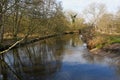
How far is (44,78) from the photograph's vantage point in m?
14.7

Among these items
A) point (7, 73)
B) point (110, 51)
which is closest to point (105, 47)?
point (110, 51)

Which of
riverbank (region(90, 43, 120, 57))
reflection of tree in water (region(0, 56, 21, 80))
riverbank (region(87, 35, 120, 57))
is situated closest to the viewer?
reflection of tree in water (region(0, 56, 21, 80))

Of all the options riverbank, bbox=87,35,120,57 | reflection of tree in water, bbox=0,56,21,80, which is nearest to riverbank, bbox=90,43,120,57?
riverbank, bbox=87,35,120,57

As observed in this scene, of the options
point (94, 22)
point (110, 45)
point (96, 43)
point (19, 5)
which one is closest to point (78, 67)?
point (19, 5)

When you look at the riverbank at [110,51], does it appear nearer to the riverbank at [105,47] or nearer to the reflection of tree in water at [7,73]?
the riverbank at [105,47]

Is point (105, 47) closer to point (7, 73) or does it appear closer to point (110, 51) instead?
point (110, 51)

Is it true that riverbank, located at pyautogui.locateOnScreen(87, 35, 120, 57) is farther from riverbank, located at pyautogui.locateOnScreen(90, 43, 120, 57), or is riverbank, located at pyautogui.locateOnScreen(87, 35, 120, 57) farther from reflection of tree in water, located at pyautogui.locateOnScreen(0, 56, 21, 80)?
reflection of tree in water, located at pyautogui.locateOnScreen(0, 56, 21, 80)

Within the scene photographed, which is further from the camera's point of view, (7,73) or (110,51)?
(110,51)

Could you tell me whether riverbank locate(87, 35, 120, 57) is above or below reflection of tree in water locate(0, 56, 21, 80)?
above

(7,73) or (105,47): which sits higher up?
(105,47)

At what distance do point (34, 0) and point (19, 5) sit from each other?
316cm

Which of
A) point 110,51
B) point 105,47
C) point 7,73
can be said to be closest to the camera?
point 7,73

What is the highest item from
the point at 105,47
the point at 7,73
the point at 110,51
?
the point at 105,47

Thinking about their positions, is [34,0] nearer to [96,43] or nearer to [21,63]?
[21,63]
